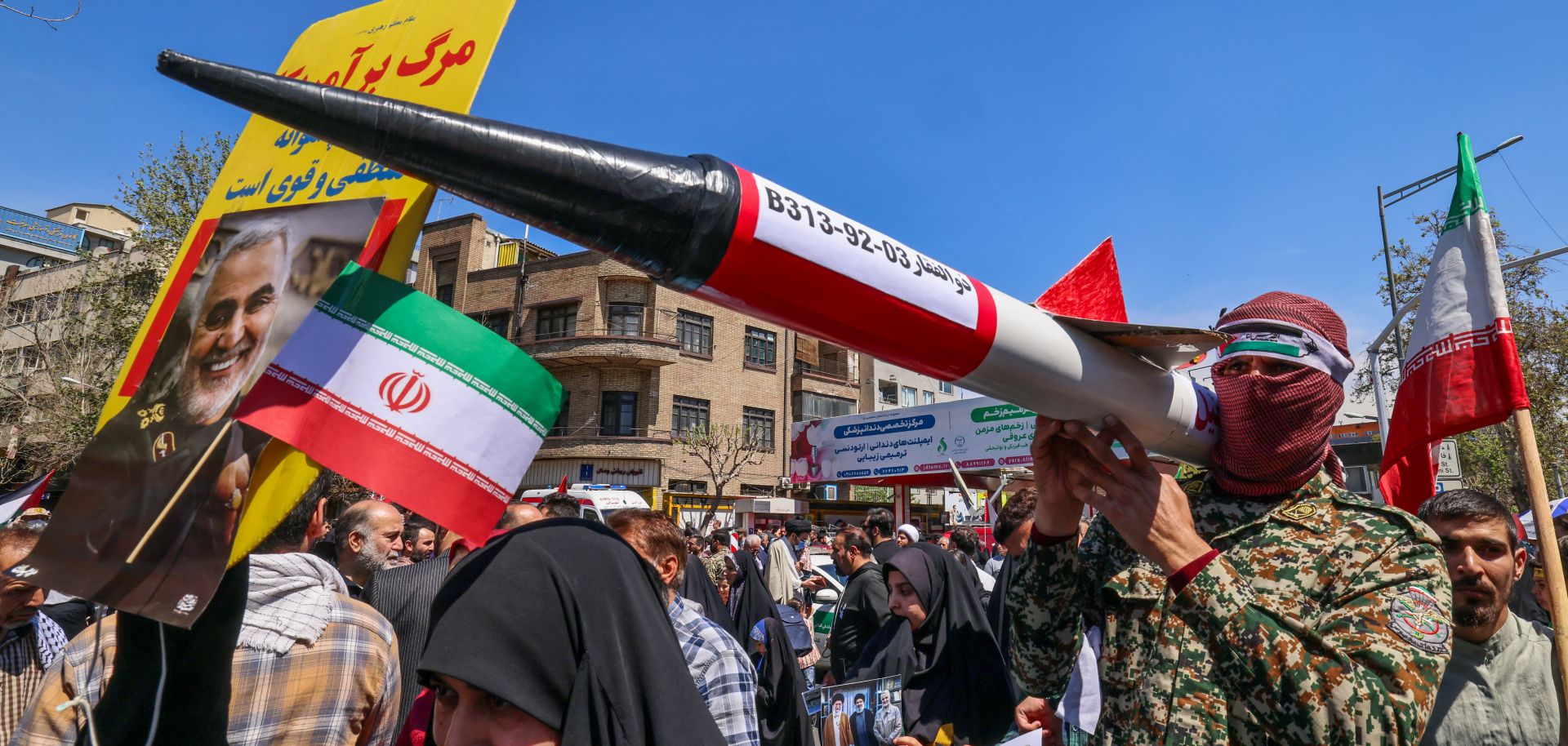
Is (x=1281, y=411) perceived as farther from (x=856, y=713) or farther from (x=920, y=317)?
(x=856, y=713)

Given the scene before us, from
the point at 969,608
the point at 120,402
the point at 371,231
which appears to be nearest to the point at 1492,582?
the point at 969,608

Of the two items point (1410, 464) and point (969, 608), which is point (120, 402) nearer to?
point (969, 608)

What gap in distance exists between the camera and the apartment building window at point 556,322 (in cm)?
3569

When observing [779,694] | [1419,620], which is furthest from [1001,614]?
[1419,620]

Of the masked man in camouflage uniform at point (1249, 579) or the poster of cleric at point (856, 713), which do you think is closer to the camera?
the masked man in camouflage uniform at point (1249, 579)

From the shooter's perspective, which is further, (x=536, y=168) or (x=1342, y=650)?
(x=1342, y=650)

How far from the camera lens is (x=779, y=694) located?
4.20 m

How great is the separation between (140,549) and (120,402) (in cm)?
51

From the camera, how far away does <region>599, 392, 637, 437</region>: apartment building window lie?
1367 inches

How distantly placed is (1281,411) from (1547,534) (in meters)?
1.52

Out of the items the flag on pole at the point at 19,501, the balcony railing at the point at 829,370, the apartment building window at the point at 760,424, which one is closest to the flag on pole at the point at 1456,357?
the flag on pole at the point at 19,501

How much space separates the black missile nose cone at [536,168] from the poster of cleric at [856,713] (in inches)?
125

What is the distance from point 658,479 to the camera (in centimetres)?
3406

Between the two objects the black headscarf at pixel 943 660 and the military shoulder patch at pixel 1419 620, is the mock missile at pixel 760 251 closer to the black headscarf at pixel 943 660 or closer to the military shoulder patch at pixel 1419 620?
the military shoulder patch at pixel 1419 620
